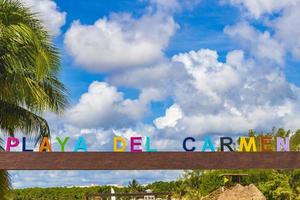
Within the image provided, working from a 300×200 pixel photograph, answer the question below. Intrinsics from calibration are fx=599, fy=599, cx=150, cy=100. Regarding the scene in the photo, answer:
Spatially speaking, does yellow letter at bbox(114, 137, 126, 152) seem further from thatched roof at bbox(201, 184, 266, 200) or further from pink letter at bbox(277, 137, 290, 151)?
thatched roof at bbox(201, 184, 266, 200)

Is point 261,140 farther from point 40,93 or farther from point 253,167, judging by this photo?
point 40,93

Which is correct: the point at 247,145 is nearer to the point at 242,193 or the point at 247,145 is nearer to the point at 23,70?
the point at 23,70

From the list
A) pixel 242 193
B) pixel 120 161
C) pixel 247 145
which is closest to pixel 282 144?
pixel 247 145

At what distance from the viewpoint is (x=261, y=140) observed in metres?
11.2

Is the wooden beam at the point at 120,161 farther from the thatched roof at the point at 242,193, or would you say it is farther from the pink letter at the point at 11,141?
the thatched roof at the point at 242,193

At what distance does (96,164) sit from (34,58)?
133 inches

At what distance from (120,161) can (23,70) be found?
3.67m

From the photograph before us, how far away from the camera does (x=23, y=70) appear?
12.9 m

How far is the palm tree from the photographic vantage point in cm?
1251

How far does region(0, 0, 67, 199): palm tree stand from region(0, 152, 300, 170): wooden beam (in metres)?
2.29

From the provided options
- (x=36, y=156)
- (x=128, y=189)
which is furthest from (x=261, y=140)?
(x=128, y=189)

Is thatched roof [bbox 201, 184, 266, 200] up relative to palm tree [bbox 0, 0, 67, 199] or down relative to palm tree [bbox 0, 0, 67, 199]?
down

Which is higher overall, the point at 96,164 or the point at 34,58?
the point at 34,58

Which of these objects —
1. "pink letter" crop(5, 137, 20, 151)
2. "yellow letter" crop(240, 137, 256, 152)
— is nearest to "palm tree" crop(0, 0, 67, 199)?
"pink letter" crop(5, 137, 20, 151)
